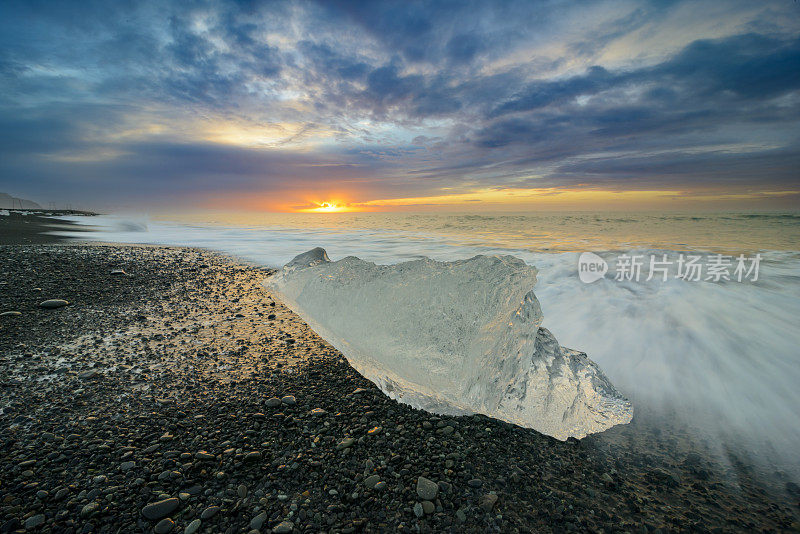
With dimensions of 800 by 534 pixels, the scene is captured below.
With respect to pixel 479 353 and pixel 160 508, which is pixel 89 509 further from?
pixel 479 353

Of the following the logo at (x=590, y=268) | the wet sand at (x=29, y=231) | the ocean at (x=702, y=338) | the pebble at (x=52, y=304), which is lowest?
the ocean at (x=702, y=338)

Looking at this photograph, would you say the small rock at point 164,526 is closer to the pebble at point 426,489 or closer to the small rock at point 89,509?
the small rock at point 89,509

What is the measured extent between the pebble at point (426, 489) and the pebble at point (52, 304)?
226 inches

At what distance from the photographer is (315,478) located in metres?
2.00

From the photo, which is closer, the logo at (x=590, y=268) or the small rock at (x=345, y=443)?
the small rock at (x=345, y=443)

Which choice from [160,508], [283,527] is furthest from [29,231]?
[283,527]

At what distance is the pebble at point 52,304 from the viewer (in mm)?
4730

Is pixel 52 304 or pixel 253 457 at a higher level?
pixel 52 304

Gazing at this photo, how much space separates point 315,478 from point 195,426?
1093mm

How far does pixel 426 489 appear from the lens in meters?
1.94

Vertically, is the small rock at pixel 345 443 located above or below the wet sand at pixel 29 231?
below

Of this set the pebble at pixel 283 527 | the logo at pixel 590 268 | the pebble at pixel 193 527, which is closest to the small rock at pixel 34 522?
the pebble at pixel 193 527

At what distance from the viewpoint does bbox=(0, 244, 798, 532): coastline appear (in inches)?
70.9

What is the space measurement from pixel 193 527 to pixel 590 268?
8.72 metres
